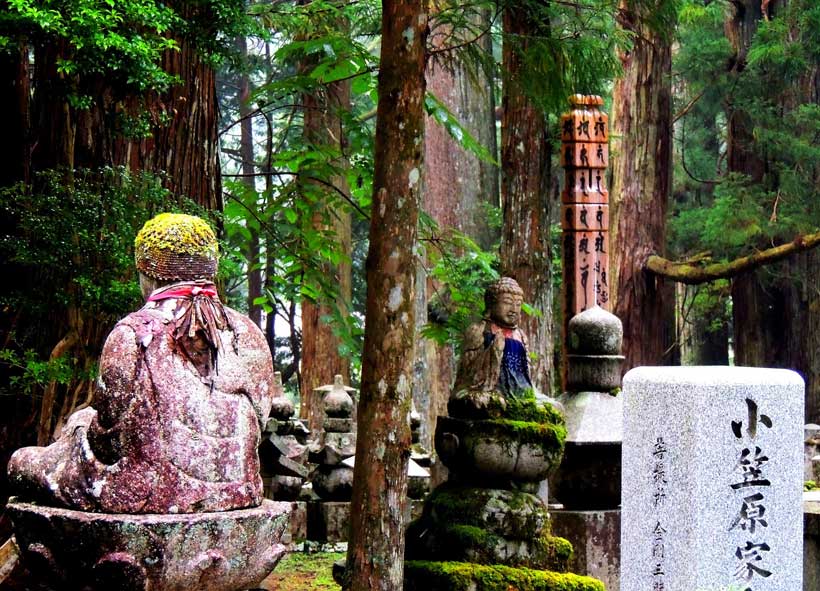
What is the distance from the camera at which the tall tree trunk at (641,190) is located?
18688 mm

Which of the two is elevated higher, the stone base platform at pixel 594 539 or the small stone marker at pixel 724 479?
the small stone marker at pixel 724 479

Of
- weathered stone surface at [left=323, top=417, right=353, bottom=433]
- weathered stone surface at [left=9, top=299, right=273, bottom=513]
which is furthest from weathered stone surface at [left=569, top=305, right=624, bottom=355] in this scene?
weathered stone surface at [left=9, top=299, right=273, bottom=513]

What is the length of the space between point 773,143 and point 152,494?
14.9m

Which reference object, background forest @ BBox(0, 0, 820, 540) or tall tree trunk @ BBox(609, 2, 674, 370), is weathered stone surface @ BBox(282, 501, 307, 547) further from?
tall tree trunk @ BBox(609, 2, 674, 370)

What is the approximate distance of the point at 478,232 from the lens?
19766 mm

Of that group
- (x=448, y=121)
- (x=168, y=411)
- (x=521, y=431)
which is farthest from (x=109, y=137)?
(x=521, y=431)

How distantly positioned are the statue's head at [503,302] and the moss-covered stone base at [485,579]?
5.29ft

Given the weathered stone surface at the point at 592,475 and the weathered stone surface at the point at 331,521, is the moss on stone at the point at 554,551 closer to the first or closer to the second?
the weathered stone surface at the point at 592,475

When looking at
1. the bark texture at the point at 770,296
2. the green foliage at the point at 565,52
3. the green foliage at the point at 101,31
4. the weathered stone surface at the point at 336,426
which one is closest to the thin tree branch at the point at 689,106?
the bark texture at the point at 770,296

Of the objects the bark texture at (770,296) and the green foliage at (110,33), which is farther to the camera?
the bark texture at (770,296)

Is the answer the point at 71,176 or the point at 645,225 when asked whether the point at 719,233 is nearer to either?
the point at 645,225

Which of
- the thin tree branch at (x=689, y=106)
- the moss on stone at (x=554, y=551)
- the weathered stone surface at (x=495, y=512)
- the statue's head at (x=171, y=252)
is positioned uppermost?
the thin tree branch at (x=689, y=106)

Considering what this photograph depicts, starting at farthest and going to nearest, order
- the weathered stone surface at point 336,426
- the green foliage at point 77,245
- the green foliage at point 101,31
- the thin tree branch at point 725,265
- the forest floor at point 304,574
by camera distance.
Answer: the thin tree branch at point 725,265 < the weathered stone surface at point 336,426 < the forest floor at point 304,574 < the green foliage at point 77,245 < the green foliage at point 101,31

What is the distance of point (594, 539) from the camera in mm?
8789
